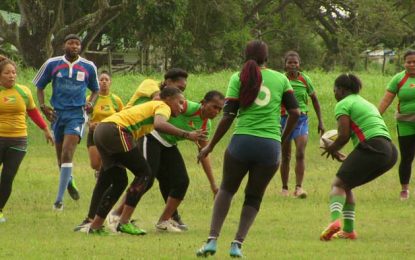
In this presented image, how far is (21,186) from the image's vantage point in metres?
16.6

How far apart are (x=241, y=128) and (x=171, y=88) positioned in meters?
1.56

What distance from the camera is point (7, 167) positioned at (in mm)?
12422

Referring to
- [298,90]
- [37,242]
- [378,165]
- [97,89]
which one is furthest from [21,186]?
[378,165]

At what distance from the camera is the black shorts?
10.7m

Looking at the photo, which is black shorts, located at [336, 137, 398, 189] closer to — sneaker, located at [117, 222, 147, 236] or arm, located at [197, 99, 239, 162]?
arm, located at [197, 99, 239, 162]

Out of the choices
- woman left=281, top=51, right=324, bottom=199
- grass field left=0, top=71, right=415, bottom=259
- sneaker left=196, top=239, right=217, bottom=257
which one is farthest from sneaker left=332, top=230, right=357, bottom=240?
woman left=281, top=51, right=324, bottom=199

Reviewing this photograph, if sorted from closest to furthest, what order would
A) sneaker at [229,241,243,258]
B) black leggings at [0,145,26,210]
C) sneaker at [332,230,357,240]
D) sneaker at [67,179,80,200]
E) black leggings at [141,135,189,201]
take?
sneaker at [229,241,243,258]
sneaker at [332,230,357,240]
black leggings at [141,135,189,201]
black leggings at [0,145,26,210]
sneaker at [67,179,80,200]

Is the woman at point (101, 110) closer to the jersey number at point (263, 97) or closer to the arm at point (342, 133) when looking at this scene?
the arm at point (342, 133)

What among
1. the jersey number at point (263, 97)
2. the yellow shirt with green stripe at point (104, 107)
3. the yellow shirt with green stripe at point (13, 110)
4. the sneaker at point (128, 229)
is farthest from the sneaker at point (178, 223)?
the yellow shirt with green stripe at point (104, 107)

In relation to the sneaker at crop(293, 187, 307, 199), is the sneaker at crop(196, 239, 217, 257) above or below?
above

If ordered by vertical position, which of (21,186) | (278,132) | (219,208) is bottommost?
(21,186)

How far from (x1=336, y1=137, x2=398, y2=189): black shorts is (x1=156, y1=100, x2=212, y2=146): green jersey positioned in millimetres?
1567

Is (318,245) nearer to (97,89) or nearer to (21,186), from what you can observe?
(97,89)

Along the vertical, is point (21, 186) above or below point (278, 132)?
below
